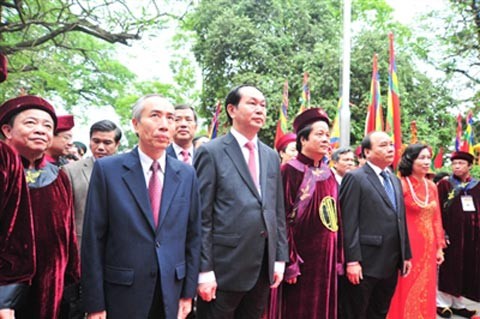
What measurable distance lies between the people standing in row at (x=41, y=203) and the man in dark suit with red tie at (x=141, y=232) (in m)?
0.30

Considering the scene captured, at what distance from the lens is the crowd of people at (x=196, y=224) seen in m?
2.34

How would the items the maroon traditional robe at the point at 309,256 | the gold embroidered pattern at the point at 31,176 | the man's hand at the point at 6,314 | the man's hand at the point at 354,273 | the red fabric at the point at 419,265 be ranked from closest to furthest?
1. the man's hand at the point at 6,314
2. the gold embroidered pattern at the point at 31,176
3. the maroon traditional robe at the point at 309,256
4. the man's hand at the point at 354,273
5. the red fabric at the point at 419,265

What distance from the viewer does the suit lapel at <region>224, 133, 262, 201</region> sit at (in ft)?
9.49

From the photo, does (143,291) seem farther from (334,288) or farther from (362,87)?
(362,87)

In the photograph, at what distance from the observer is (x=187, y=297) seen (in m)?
2.54

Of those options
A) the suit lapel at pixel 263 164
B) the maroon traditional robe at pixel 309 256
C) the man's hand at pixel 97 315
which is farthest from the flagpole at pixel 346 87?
the man's hand at pixel 97 315

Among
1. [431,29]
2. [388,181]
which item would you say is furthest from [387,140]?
[431,29]

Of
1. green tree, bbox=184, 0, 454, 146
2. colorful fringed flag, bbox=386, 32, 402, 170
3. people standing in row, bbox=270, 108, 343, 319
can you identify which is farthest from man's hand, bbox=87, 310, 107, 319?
green tree, bbox=184, 0, 454, 146

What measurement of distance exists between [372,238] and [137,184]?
216 cm

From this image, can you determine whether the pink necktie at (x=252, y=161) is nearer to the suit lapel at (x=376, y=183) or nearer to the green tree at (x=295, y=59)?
the suit lapel at (x=376, y=183)

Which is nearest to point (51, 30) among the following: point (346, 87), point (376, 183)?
point (346, 87)

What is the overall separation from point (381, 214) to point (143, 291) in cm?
224

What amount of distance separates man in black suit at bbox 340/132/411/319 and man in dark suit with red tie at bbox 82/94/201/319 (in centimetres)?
168

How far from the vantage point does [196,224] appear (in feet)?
8.57
